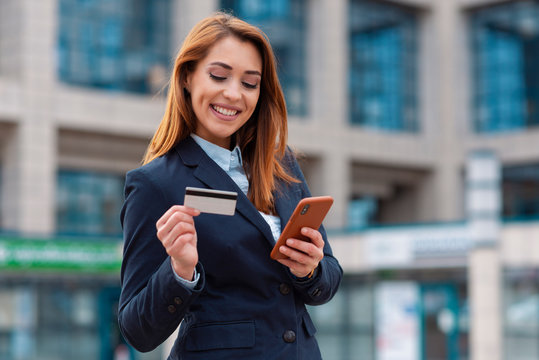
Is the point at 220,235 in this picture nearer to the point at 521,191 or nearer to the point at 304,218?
the point at 304,218

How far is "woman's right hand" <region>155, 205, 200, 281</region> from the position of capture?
200 cm

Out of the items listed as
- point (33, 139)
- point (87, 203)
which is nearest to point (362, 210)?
point (87, 203)

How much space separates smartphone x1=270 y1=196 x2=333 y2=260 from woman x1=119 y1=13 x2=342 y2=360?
20 millimetres

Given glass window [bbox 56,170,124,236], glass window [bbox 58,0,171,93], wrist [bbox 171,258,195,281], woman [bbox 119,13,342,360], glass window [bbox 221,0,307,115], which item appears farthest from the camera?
glass window [bbox 221,0,307,115]

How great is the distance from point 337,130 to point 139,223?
A: 35075 millimetres

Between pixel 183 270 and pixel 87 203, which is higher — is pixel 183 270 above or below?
above

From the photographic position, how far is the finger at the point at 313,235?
85.7 inches

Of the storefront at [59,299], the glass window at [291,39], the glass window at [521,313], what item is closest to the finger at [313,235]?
the glass window at [521,313]

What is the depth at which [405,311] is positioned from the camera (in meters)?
26.1

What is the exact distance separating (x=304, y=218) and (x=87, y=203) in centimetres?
3161

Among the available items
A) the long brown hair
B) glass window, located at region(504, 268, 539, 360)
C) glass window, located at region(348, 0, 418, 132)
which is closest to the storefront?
glass window, located at region(504, 268, 539, 360)

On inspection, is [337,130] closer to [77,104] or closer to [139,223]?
[77,104]

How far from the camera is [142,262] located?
2.24 metres

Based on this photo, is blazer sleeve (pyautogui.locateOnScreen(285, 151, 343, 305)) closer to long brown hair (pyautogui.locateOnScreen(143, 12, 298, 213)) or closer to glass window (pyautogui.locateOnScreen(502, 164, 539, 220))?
long brown hair (pyautogui.locateOnScreen(143, 12, 298, 213))
